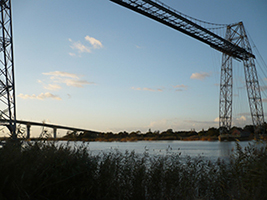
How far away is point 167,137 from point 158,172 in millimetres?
50578

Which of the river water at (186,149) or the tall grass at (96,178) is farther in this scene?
the river water at (186,149)

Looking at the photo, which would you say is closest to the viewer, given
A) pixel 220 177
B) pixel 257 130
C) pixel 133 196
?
pixel 133 196

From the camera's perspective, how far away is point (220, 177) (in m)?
6.56

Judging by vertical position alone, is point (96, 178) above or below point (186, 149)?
above

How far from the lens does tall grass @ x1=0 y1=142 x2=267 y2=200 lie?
3.73m

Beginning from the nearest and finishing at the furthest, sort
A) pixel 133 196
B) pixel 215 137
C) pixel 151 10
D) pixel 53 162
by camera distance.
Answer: pixel 53 162
pixel 133 196
pixel 151 10
pixel 215 137

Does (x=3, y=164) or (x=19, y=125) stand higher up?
(x=19, y=125)

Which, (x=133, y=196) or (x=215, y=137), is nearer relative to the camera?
(x=133, y=196)

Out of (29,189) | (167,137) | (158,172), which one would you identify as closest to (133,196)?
(158,172)

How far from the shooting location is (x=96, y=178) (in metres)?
A: 5.18

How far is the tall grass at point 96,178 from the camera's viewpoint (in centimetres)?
373

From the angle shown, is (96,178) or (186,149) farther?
(186,149)

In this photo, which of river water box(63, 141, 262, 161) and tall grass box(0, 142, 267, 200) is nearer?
tall grass box(0, 142, 267, 200)

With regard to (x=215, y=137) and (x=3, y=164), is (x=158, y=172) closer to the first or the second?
(x=3, y=164)
